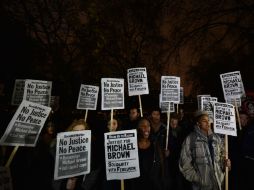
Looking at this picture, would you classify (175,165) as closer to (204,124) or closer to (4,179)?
(204,124)

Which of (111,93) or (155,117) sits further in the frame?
(155,117)

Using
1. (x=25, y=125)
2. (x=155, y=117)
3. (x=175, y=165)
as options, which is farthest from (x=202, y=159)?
(x=25, y=125)

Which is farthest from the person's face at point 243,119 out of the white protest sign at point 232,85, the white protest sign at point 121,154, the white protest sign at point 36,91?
the white protest sign at point 36,91

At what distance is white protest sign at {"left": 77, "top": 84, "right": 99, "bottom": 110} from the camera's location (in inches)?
318

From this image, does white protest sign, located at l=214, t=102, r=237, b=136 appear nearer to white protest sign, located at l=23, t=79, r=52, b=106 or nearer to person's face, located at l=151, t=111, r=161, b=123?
person's face, located at l=151, t=111, r=161, b=123

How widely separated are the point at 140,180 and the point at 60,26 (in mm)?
17700

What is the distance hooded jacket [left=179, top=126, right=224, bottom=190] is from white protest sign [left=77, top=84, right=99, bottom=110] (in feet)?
11.7

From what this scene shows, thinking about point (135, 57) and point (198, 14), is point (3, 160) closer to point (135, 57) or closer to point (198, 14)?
point (198, 14)

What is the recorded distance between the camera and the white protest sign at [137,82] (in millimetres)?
7887

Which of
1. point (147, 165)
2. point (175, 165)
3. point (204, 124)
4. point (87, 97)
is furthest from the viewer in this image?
point (87, 97)

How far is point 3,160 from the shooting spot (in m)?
5.07

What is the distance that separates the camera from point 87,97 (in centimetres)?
816

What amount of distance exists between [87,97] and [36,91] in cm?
182

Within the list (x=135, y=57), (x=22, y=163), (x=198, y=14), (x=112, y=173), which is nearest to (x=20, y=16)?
(x=135, y=57)
